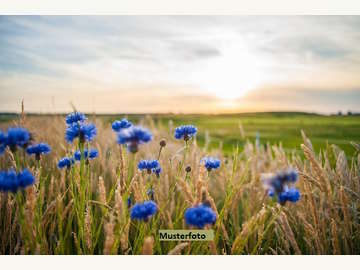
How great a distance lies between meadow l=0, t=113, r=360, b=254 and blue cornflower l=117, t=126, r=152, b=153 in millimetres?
126

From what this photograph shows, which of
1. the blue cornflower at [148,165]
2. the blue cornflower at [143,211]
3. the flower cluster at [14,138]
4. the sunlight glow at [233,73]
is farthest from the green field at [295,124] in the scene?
the flower cluster at [14,138]

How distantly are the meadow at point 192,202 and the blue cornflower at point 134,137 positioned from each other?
5.0 inches

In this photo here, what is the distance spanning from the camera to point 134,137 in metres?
1.09

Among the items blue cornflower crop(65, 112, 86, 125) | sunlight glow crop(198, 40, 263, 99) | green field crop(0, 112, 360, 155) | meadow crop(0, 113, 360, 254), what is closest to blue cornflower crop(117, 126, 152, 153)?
meadow crop(0, 113, 360, 254)

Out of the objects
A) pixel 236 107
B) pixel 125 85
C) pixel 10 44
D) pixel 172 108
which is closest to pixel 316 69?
pixel 236 107

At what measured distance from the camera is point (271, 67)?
1.97 metres

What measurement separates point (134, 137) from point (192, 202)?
373 mm

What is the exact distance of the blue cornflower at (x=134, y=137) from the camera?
108 centimetres

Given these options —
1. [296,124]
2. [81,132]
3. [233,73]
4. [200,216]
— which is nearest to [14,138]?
[81,132]

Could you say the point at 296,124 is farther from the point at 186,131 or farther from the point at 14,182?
the point at 14,182

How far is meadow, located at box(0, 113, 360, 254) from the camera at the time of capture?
134 centimetres

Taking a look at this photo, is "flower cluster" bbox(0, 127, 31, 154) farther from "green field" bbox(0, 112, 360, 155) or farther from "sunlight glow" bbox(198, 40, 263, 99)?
"sunlight glow" bbox(198, 40, 263, 99)

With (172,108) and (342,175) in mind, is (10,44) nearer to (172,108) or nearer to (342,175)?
(172,108)
